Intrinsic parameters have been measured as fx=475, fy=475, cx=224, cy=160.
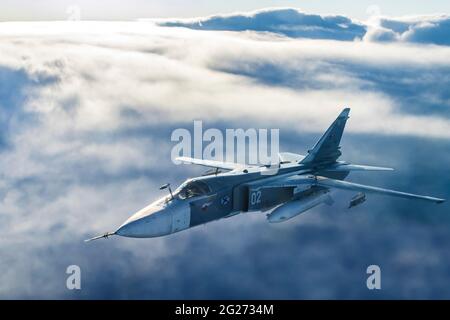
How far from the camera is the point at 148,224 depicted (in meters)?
24.0

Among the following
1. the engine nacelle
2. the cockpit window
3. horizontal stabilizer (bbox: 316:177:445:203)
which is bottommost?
the engine nacelle

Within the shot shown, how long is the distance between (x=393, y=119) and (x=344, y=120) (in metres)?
128

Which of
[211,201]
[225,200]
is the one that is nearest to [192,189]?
[211,201]

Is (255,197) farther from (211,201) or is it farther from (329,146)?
(329,146)

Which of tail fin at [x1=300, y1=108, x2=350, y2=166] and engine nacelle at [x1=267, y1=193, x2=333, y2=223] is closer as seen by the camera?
engine nacelle at [x1=267, y1=193, x2=333, y2=223]

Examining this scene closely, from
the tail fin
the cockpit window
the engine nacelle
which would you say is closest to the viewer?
the cockpit window

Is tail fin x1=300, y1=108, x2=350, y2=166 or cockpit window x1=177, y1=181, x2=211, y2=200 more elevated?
tail fin x1=300, y1=108, x2=350, y2=166

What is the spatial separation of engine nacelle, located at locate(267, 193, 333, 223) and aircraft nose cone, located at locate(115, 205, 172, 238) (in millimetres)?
6636

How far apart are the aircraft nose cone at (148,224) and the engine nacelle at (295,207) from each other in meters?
6.64

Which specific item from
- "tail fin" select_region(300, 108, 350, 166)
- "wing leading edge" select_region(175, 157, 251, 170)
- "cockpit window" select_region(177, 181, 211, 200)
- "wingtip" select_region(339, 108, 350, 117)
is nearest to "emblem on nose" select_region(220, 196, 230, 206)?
"cockpit window" select_region(177, 181, 211, 200)

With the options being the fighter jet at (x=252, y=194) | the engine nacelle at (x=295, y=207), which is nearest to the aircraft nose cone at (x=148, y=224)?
the fighter jet at (x=252, y=194)

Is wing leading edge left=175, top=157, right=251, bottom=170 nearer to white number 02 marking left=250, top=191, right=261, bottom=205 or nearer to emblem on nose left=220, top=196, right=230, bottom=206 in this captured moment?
white number 02 marking left=250, top=191, right=261, bottom=205

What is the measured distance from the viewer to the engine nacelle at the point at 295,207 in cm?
2814

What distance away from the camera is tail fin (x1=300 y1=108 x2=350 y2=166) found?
3462 cm
